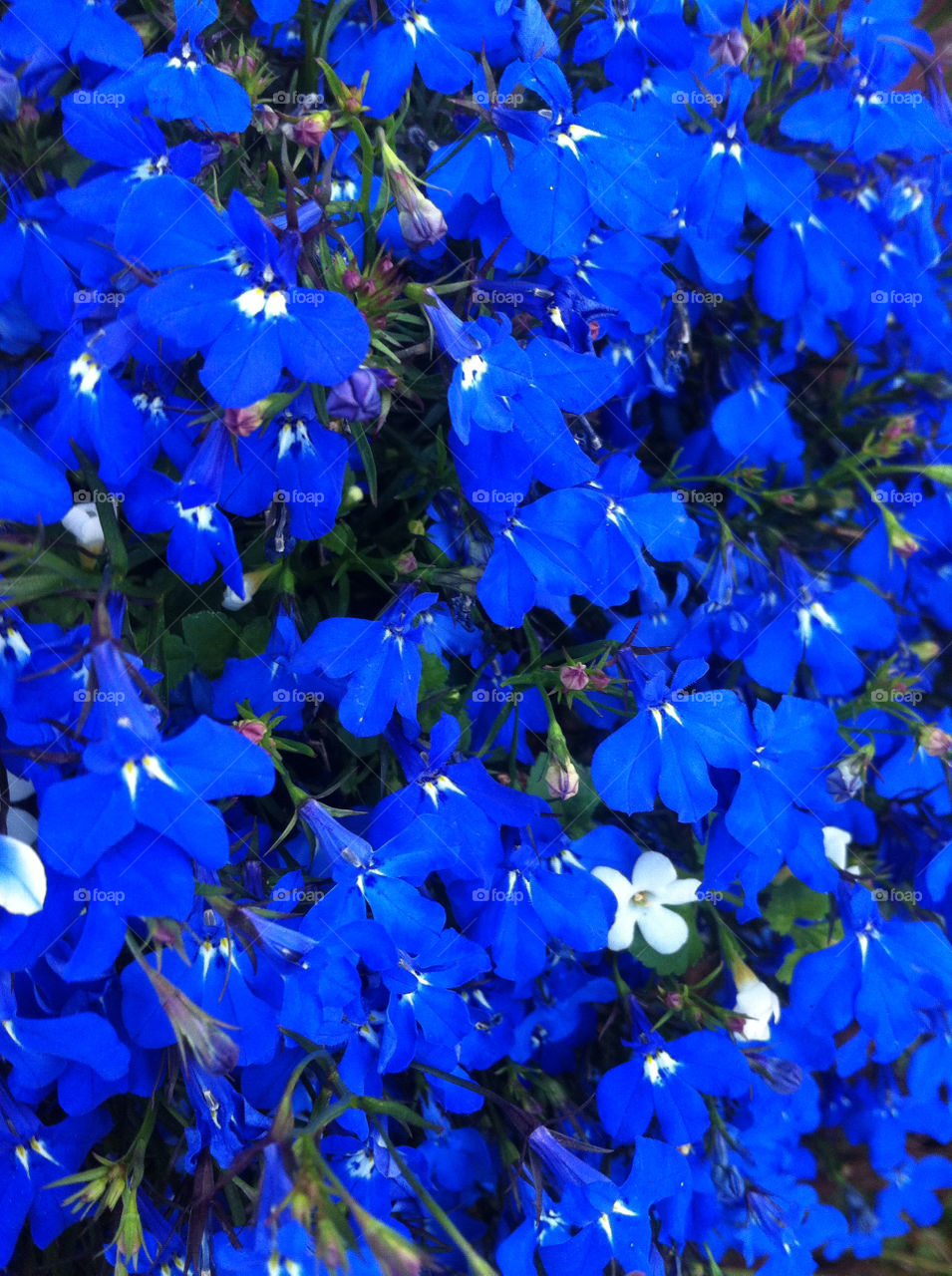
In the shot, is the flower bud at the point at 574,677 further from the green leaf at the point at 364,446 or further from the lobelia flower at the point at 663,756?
the green leaf at the point at 364,446

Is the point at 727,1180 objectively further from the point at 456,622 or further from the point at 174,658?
the point at 174,658

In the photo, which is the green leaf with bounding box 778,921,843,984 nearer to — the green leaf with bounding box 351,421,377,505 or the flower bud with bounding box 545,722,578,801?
the flower bud with bounding box 545,722,578,801

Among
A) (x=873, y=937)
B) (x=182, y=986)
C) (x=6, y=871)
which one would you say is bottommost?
(x=873, y=937)

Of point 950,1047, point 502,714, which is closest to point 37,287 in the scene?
point 502,714

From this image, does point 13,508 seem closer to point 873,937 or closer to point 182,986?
point 182,986

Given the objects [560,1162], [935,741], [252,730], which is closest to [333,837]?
[252,730]

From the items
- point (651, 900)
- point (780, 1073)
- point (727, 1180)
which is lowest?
point (727, 1180)
